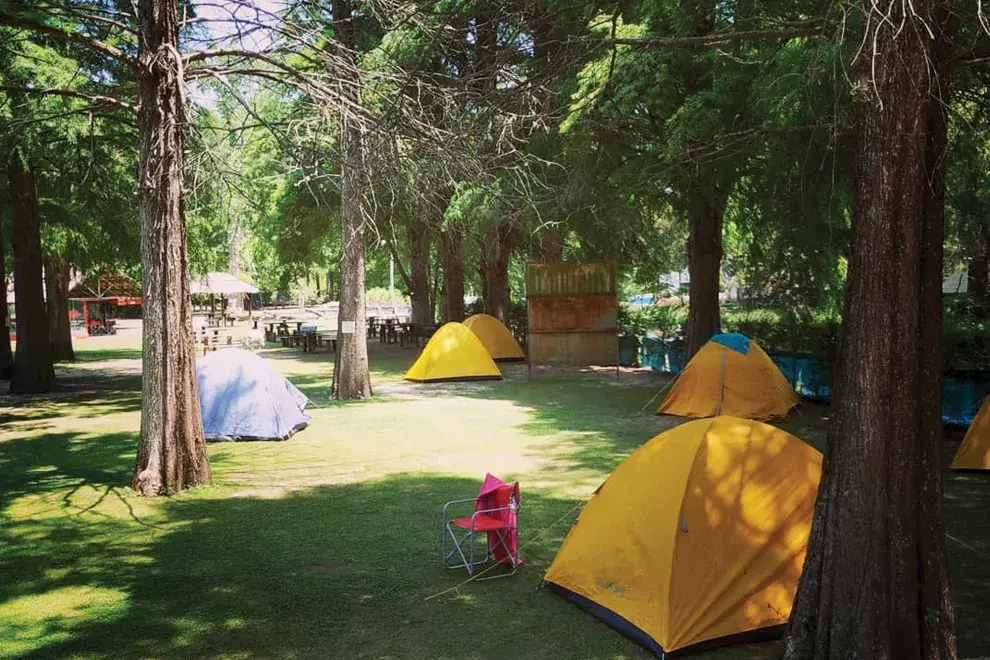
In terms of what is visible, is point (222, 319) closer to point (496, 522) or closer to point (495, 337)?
point (495, 337)

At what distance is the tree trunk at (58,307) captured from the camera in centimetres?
2604

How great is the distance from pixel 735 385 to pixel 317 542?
26.9 ft

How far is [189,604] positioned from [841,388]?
15.6ft

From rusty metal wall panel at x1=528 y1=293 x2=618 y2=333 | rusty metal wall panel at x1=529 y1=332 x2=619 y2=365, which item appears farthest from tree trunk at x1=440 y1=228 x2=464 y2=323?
rusty metal wall panel at x1=529 y1=332 x2=619 y2=365

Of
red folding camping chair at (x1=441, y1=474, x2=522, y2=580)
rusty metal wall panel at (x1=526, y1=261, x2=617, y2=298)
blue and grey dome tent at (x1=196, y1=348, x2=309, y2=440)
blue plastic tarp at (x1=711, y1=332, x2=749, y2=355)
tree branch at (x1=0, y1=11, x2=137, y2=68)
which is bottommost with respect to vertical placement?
red folding camping chair at (x1=441, y1=474, x2=522, y2=580)

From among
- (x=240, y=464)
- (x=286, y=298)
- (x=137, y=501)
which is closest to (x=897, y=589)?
(x=137, y=501)

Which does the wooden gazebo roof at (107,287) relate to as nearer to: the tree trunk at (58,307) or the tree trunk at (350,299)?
the tree trunk at (58,307)

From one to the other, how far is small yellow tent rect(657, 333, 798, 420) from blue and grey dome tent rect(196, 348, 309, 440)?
21.7ft

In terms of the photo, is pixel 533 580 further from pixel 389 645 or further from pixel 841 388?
pixel 841 388

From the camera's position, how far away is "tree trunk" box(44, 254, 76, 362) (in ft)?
85.4

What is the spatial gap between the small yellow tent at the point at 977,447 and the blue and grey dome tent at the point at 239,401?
916cm

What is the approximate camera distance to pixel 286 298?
81125 millimetres

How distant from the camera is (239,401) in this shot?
1273 cm

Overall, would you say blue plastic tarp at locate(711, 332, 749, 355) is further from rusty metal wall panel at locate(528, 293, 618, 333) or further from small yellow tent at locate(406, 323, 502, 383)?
small yellow tent at locate(406, 323, 502, 383)
